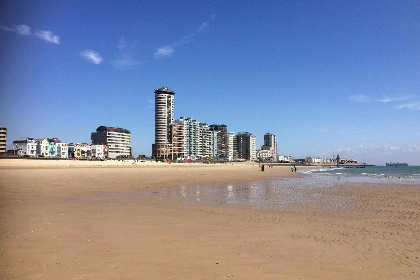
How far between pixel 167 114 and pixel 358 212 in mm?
191279

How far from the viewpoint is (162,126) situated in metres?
192

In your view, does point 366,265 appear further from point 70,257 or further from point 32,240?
point 32,240

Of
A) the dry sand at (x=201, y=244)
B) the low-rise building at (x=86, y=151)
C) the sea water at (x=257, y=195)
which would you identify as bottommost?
the sea water at (x=257, y=195)

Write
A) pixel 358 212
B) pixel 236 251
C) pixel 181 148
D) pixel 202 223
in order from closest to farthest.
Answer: pixel 236 251, pixel 202 223, pixel 358 212, pixel 181 148

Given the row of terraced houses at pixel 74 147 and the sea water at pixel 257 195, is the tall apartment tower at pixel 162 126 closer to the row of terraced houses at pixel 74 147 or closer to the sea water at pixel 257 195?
the row of terraced houses at pixel 74 147

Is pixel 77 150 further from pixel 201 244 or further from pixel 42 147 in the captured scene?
pixel 201 244

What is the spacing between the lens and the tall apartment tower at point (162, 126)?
187750mm

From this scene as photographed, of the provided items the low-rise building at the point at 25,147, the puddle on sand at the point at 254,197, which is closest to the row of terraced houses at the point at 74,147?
the low-rise building at the point at 25,147

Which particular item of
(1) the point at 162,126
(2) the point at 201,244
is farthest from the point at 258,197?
(1) the point at 162,126

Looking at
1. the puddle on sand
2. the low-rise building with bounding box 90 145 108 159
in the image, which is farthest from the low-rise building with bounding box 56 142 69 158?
the puddle on sand

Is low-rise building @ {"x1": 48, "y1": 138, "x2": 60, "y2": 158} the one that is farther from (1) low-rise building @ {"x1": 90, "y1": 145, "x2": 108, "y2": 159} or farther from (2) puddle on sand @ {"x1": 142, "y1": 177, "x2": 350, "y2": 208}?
(2) puddle on sand @ {"x1": 142, "y1": 177, "x2": 350, "y2": 208}

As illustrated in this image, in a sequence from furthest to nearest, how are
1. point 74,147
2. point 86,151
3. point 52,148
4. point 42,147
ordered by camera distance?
point 86,151, point 74,147, point 52,148, point 42,147

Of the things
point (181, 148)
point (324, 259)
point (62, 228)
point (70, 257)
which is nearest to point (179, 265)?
point (70, 257)

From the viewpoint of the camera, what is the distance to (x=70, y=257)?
5.94 meters
